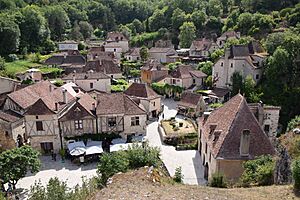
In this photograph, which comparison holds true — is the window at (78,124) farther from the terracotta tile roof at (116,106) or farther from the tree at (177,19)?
the tree at (177,19)

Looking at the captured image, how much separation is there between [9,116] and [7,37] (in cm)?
4995

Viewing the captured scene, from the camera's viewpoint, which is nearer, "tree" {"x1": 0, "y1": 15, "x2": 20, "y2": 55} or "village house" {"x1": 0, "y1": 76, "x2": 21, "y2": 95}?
"village house" {"x1": 0, "y1": 76, "x2": 21, "y2": 95}

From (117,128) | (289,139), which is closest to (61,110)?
(117,128)

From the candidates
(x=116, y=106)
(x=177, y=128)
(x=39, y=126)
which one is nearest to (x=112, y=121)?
(x=116, y=106)

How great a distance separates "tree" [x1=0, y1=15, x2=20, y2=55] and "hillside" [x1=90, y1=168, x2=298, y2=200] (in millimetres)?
66194

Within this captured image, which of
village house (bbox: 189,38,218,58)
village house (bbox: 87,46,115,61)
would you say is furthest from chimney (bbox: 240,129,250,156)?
village house (bbox: 189,38,218,58)

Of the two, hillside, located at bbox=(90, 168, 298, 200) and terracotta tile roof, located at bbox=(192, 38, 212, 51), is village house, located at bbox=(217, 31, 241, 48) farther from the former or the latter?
hillside, located at bbox=(90, 168, 298, 200)

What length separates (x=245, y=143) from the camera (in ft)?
63.8

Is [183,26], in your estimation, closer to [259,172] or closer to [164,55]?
[164,55]

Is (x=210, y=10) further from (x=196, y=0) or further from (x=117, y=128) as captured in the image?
(x=117, y=128)

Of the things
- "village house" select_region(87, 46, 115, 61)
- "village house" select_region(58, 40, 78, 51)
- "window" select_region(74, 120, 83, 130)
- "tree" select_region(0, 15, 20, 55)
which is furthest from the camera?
"village house" select_region(58, 40, 78, 51)

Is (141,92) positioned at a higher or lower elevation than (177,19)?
lower

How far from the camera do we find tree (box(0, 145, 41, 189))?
68.1 ft

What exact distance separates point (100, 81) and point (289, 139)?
88.1ft
